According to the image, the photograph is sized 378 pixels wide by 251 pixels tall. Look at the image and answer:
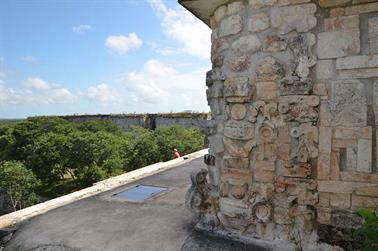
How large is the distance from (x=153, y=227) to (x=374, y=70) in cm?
290

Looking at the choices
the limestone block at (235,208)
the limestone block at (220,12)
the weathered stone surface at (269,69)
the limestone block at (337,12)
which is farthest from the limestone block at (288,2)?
the limestone block at (235,208)

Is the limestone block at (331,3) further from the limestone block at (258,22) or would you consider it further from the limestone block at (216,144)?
the limestone block at (216,144)

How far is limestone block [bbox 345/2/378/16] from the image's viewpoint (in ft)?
9.29

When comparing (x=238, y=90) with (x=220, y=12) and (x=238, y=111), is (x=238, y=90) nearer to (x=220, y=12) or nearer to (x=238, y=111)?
(x=238, y=111)

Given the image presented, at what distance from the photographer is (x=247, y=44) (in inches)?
134

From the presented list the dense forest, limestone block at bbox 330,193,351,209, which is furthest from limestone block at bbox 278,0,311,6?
the dense forest

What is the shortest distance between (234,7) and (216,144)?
59.4 inches

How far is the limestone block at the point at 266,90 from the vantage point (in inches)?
127

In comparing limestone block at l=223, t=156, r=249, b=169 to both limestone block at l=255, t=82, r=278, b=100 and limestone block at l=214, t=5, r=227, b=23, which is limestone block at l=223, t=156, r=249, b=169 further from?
limestone block at l=214, t=5, r=227, b=23

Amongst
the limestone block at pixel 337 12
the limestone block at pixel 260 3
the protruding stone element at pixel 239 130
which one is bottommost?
the protruding stone element at pixel 239 130

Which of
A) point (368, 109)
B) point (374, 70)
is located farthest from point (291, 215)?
point (374, 70)

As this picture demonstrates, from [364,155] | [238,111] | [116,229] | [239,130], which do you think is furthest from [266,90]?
[116,229]

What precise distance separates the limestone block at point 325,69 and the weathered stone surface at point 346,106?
0.30 feet

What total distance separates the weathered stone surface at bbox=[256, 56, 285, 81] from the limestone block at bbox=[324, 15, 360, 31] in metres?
0.53
